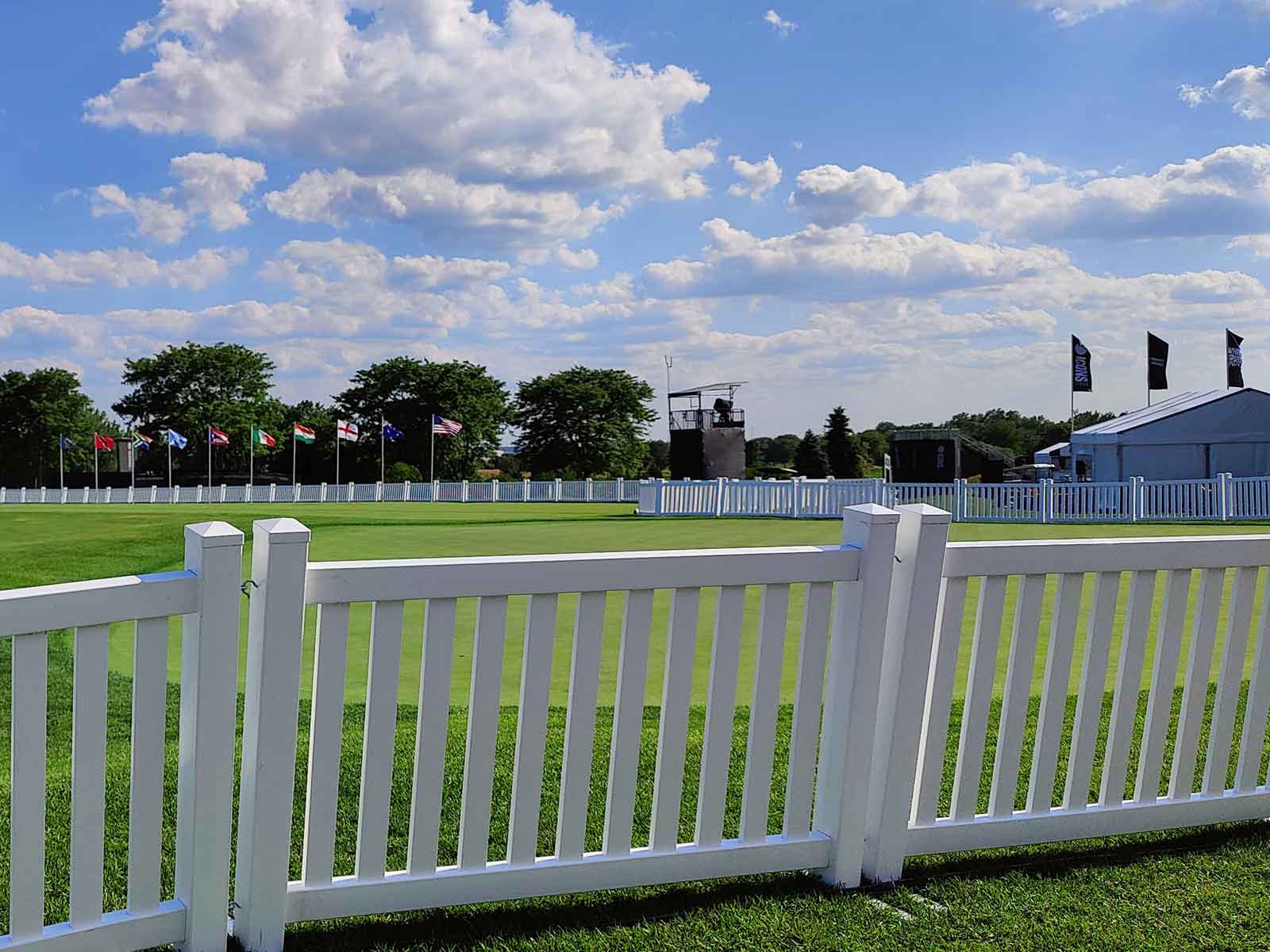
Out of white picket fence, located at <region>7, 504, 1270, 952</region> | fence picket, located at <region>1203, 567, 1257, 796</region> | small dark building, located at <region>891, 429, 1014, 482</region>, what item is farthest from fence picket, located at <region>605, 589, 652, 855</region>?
small dark building, located at <region>891, 429, 1014, 482</region>

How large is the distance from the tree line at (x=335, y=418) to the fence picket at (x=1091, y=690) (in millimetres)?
70794

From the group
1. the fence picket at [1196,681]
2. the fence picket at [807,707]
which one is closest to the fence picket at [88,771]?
the fence picket at [807,707]

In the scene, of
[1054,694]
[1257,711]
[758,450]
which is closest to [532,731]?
[1054,694]

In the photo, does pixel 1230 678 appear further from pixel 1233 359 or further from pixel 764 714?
pixel 1233 359

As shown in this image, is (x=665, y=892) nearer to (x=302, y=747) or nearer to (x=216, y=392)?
(x=302, y=747)

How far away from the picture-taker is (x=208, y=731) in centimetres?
253

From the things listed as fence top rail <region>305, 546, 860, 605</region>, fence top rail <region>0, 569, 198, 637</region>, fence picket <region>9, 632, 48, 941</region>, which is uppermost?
fence top rail <region>305, 546, 860, 605</region>

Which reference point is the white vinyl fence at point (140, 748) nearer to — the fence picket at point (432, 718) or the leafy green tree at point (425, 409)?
the fence picket at point (432, 718)

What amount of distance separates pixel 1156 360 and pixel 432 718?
132 feet

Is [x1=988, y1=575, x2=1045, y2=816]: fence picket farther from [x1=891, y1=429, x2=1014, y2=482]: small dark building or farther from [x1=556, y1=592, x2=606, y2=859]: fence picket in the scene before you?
[x1=891, y1=429, x2=1014, y2=482]: small dark building

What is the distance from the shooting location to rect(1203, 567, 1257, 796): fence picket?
3.47 meters

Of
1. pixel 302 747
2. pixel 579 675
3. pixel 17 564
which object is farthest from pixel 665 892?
pixel 17 564

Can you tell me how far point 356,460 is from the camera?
246ft

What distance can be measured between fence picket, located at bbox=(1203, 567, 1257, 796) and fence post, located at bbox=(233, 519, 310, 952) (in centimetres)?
275
